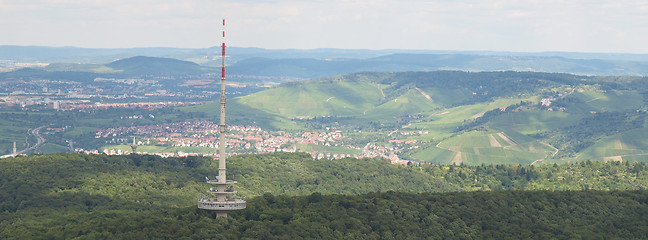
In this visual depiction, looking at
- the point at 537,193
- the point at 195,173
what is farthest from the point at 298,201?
the point at 195,173

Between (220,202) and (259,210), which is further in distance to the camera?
(259,210)

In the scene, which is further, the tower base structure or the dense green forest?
the dense green forest

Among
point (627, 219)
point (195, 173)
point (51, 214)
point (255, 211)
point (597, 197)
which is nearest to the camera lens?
point (255, 211)

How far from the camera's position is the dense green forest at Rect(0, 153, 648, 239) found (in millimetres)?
105062

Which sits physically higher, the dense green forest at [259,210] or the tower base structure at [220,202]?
the tower base structure at [220,202]

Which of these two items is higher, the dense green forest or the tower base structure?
the tower base structure

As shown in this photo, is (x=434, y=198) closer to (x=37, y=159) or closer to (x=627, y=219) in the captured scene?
(x=627, y=219)

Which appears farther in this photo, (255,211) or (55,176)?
(55,176)

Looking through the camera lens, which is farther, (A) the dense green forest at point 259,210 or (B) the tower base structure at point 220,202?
(A) the dense green forest at point 259,210

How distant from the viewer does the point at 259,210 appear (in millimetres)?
113750

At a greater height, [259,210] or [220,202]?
[220,202]

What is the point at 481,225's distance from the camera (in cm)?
12625

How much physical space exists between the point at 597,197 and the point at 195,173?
8099 centimetres

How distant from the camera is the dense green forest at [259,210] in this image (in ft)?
345
